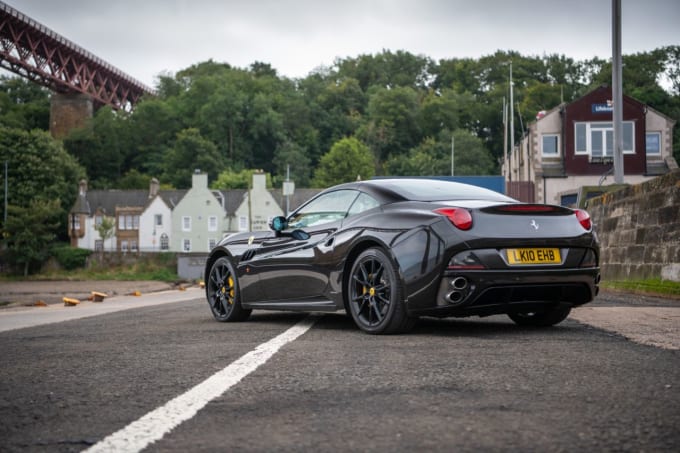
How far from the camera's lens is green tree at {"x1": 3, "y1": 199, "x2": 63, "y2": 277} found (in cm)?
7369

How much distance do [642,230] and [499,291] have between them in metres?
7.67

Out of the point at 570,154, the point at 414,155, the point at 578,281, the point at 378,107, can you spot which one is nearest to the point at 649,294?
the point at 578,281

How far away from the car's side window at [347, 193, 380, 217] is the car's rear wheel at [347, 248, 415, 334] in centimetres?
49

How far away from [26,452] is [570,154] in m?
46.0

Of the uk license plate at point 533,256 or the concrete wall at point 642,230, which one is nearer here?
the uk license plate at point 533,256

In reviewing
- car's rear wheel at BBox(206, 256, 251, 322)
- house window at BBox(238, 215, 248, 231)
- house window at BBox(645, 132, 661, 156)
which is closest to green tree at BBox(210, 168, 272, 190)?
house window at BBox(238, 215, 248, 231)

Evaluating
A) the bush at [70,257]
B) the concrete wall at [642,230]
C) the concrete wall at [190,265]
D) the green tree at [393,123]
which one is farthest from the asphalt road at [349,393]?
the green tree at [393,123]

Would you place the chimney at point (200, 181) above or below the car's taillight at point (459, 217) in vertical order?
above

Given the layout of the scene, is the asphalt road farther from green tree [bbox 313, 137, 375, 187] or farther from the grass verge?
green tree [bbox 313, 137, 375, 187]

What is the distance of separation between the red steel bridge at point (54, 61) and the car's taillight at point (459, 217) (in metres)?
Answer: 88.0

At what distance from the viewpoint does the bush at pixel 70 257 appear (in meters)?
75.4

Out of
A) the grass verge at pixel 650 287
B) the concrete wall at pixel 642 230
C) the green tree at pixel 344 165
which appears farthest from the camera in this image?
the green tree at pixel 344 165

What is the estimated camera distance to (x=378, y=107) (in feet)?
349

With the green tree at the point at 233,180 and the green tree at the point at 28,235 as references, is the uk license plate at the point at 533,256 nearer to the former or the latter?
the green tree at the point at 28,235
